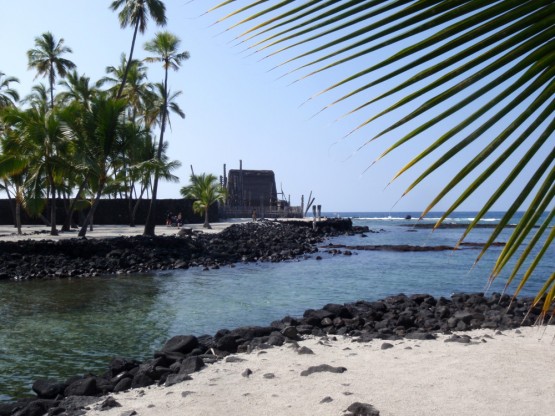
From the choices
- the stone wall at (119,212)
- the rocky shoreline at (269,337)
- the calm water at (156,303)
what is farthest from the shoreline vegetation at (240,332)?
the stone wall at (119,212)

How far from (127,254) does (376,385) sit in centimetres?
1553

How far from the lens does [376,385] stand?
5.69 meters

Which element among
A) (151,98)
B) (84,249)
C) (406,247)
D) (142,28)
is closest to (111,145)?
(84,249)

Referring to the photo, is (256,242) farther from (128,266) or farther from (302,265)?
(128,266)

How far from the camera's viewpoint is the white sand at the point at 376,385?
5133 millimetres

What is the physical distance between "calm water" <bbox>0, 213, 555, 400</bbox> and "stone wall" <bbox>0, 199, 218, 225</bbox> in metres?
15.9

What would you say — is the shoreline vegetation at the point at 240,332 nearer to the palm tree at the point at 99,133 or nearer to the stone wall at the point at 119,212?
the palm tree at the point at 99,133

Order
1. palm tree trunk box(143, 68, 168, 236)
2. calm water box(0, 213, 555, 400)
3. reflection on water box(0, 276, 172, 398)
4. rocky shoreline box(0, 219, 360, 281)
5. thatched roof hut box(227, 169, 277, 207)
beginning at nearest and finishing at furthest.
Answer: reflection on water box(0, 276, 172, 398), calm water box(0, 213, 555, 400), rocky shoreline box(0, 219, 360, 281), palm tree trunk box(143, 68, 168, 236), thatched roof hut box(227, 169, 277, 207)

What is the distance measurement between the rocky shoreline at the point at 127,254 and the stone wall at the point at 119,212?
10617 mm

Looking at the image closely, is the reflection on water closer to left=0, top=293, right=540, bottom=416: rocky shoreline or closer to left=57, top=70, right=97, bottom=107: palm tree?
left=0, top=293, right=540, bottom=416: rocky shoreline

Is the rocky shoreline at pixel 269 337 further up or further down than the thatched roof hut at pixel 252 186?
further down

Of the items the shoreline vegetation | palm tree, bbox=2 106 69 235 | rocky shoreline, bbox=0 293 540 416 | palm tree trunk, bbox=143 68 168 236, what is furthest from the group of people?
rocky shoreline, bbox=0 293 540 416

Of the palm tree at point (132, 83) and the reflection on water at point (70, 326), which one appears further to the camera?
the palm tree at point (132, 83)

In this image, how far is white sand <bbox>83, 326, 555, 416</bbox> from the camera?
5133mm
